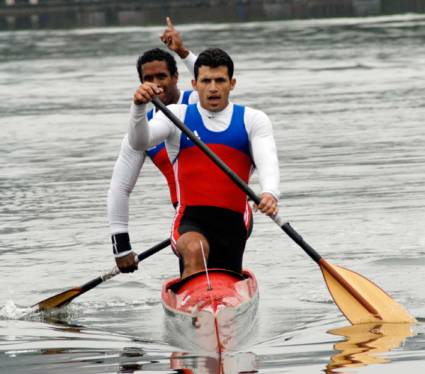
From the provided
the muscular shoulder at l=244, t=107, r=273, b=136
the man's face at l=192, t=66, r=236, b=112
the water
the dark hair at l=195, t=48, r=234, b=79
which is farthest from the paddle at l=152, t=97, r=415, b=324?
the dark hair at l=195, t=48, r=234, b=79

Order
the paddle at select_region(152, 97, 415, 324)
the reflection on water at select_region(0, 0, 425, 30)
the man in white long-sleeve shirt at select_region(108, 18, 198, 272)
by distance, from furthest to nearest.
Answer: the reflection on water at select_region(0, 0, 425, 30) → the man in white long-sleeve shirt at select_region(108, 18, 198, 272) → the paddle at select_region(152, 97, 415, 324)

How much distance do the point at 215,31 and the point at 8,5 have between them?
37635 millimetres

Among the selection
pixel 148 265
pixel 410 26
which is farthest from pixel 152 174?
pixel 410 26

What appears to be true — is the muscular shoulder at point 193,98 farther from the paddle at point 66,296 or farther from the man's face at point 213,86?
the paddle at point 66,296

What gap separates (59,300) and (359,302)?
2632mm

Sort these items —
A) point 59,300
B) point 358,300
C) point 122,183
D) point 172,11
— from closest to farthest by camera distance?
point 358,300, point 122,183, point 59,300, point 172,11

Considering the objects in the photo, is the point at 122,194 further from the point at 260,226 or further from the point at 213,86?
the point at 260,226

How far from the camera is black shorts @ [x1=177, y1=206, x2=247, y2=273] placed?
10938 mm

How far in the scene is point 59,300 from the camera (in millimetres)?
12641

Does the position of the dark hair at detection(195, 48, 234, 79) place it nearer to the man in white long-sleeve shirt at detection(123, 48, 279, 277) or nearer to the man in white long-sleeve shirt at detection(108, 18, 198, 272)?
the man in white long-sleeve shirt at detection(123, 48, 279, 277)

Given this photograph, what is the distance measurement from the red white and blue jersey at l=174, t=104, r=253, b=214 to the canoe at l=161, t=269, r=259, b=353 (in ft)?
1.92

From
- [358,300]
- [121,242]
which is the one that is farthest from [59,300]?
[358,300]

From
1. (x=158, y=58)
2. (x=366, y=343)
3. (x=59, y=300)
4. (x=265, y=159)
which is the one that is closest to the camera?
(x=366, y=343)

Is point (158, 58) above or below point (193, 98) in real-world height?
above
